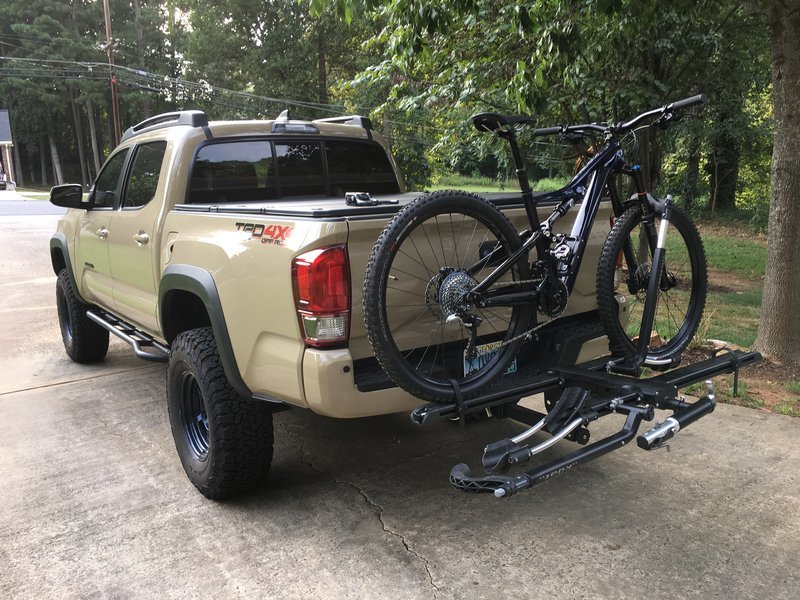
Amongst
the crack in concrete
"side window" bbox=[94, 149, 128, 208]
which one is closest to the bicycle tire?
the crack in concrete

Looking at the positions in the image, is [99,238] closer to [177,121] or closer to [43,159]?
[177,121]

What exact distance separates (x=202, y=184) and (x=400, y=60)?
9.22ft

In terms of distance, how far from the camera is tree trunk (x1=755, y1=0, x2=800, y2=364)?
17.2 ft

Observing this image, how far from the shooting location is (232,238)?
314cm

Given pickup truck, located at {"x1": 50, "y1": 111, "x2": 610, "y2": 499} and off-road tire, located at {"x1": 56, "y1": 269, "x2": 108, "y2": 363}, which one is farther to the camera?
off-road tire, located at {"x1": 56, "y1": 269, "x2": 108, "y2": 363}

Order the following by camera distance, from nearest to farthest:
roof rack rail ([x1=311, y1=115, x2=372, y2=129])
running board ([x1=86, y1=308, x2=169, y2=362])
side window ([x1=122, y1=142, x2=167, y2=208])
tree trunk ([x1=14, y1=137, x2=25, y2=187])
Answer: running board ([x1=86, y1=308, x2=169, y2=362]), side window ([x1=122, y1=142, x2=167, y2=208]), roof rack rail ([x1=311, y1=115, x2=372, y2=129]), tree trunk ([x1=14, y1=137, x2=25, y2=187])

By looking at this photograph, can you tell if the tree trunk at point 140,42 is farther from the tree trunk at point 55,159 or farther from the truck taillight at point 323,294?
the truck taillight at point 323,294

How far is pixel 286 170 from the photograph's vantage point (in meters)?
4.65

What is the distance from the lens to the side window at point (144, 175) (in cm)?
436

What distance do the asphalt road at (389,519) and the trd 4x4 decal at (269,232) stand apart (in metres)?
1.43

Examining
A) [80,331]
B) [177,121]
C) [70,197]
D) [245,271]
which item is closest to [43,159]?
[80,331]

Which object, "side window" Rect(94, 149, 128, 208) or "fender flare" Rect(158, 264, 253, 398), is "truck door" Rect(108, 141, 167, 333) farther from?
"fender flare" Rect(158, 264, 253, 398)

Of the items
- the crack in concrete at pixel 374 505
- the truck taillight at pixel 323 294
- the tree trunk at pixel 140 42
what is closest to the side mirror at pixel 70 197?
the crack in concrete at pixel 374 505

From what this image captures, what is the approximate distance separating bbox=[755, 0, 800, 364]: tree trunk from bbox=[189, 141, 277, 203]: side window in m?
4.15
